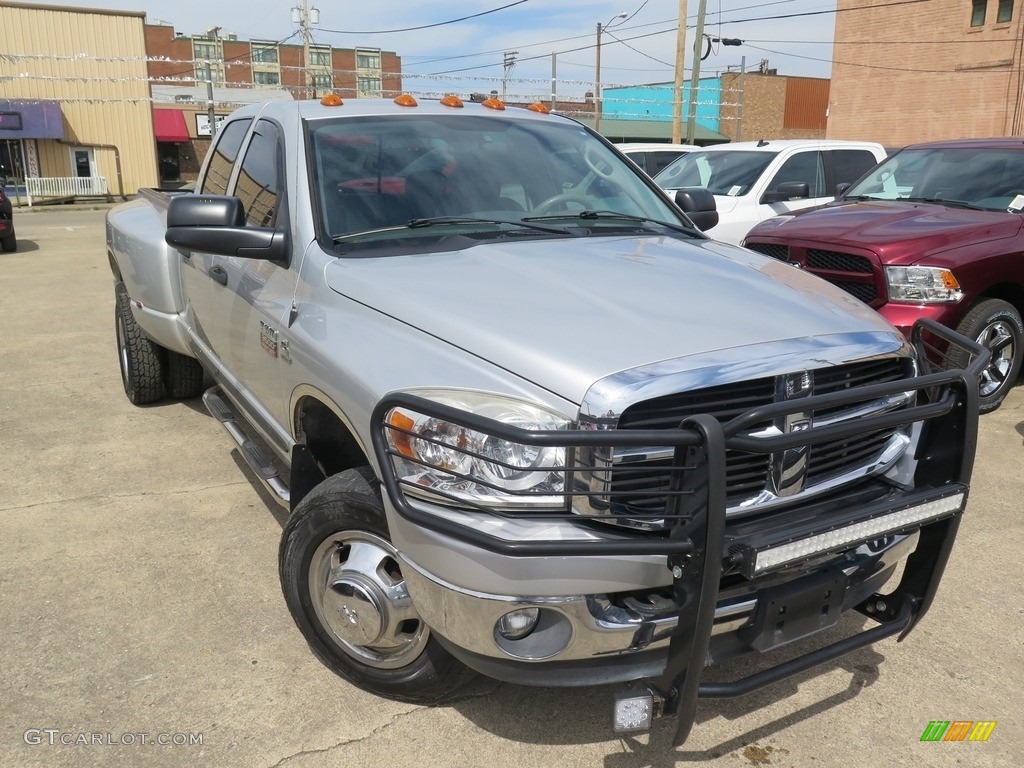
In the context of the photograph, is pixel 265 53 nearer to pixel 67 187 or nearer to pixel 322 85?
pixel 322 85

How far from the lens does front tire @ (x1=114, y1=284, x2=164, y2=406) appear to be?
5.76m

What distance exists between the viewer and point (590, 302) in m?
2.61

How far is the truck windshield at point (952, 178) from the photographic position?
625 cm

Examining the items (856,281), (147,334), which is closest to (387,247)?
(147,334)

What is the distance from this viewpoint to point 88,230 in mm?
19125

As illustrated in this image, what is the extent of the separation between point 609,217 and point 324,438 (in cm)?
150

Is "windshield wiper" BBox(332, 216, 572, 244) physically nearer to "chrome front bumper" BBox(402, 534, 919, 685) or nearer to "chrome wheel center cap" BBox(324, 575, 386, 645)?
"chrome wheel center cap" BBox(324, 575, 386, 645)

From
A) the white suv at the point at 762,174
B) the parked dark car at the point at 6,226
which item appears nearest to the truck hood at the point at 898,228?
the white suv at the point at 762,174

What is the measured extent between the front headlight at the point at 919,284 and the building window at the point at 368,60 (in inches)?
2604

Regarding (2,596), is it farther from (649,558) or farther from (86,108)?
(86,108)

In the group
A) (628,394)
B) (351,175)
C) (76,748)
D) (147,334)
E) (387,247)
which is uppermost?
(351,175)

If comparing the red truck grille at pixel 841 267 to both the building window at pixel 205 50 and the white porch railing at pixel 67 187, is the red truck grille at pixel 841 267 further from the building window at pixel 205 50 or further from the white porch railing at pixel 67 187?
the building window at pixel 205 50

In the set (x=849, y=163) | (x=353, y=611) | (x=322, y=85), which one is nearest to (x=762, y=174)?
(x=849, y=163)

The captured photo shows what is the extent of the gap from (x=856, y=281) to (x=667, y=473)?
3832 millimetres
